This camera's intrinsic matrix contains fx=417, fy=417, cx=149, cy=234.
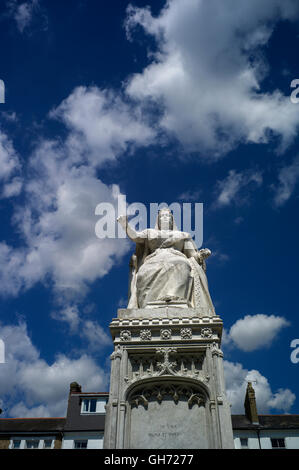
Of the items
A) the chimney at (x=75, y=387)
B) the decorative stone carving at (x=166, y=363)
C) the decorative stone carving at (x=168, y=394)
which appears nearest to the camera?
the decorative stone carving at (x=168, y=394)

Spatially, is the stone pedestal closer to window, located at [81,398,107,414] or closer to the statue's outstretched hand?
the statue's outstretched hand

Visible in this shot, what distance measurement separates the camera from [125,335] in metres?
10.4

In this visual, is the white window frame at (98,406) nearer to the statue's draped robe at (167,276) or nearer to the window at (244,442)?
the window at (244,442)

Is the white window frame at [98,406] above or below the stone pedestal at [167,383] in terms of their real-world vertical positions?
above

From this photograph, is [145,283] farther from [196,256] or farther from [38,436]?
[38,436]

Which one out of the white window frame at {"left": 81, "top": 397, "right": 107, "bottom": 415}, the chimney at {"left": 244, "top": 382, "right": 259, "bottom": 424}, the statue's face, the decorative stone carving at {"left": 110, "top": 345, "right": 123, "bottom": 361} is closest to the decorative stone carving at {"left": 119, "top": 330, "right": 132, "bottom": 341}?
the decorative stone carving at {"left": 110, "top": 345, "right": 123, "bottom": 361}

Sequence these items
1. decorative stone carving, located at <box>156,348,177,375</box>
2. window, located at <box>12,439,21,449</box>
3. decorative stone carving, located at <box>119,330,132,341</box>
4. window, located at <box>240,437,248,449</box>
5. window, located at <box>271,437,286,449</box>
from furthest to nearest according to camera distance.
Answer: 1. window, located at <box>240,437,248,449</box>
2. window, located at <box>271,437,286,449</box>
3. window, located at <box>12,439,21,449</box>
4. decorative stone carving, located at <box>119,330,132,341</box>
5. decorative stone carving, located at <box>156,348,177,375</box>

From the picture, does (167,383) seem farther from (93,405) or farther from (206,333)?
(93,405)

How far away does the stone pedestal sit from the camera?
351 inches

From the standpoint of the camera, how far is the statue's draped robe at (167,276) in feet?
38.9

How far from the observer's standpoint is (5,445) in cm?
3553

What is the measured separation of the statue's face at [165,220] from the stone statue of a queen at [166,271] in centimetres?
4

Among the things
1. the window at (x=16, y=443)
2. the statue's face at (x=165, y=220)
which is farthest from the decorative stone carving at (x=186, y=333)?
the window at (x=16, y=443)
